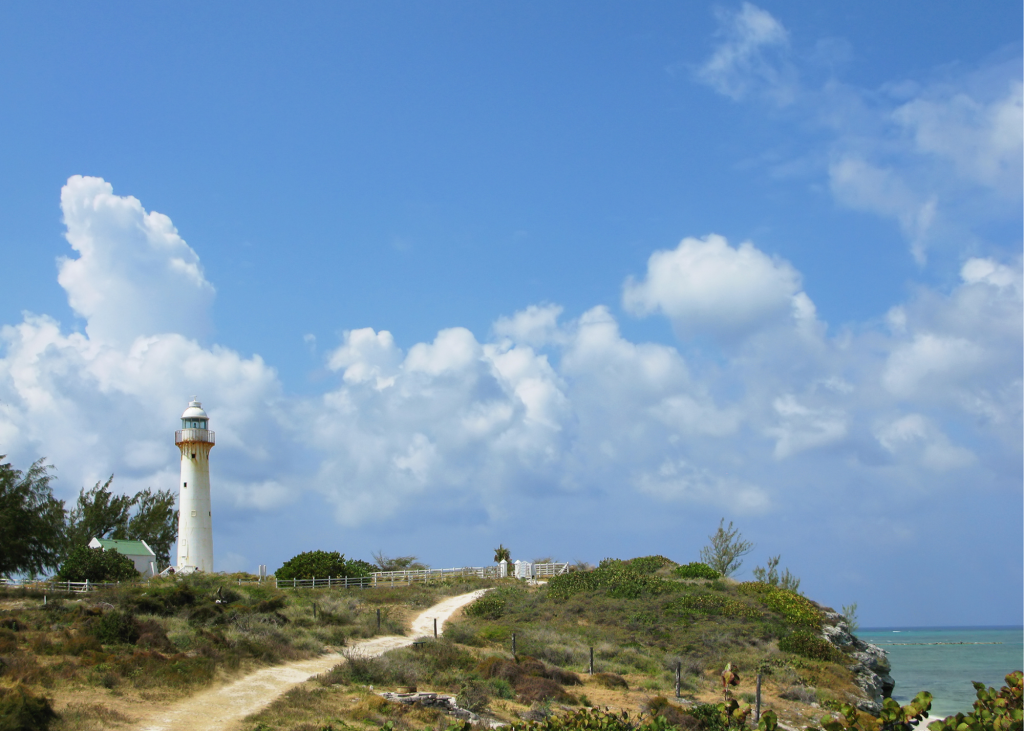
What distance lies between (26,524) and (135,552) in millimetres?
6236

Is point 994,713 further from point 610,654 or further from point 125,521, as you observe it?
point 125,521

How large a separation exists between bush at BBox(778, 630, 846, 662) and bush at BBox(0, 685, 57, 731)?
25.2 meters

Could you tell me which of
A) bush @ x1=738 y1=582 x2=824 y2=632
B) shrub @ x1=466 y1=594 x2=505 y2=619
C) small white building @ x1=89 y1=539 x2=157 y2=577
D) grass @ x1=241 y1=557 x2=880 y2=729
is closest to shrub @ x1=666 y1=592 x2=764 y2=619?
grass @ x1=241 y1=557 x2=880 y2=729

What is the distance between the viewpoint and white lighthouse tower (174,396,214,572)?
42500 mm

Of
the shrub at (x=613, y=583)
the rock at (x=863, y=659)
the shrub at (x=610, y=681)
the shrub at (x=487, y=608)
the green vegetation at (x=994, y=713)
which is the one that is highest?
the green vegetation at (x=994, y=713)

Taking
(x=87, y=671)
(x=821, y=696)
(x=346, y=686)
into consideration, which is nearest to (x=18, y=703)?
(x=87, y=671)

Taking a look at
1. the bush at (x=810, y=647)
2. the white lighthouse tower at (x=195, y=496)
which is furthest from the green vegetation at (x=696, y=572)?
the white lighthouse tower at (x=195, y=496)

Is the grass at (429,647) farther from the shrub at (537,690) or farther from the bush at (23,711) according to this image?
the bush at (23,711)

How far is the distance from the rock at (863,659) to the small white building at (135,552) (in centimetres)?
3520

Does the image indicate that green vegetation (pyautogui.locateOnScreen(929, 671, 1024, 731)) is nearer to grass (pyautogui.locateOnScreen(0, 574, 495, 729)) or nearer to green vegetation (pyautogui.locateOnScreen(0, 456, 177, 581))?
grass (pyautogui.locateOnScreen(0, 574, 495, 729))

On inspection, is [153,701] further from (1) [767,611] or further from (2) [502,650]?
(1) [767,611]

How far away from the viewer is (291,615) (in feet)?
96.5

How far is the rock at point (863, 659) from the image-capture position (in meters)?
29.9

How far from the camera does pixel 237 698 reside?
717 inches
